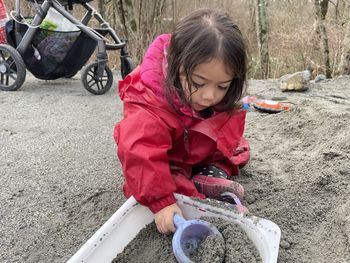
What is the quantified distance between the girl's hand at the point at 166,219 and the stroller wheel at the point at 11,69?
2379 mm

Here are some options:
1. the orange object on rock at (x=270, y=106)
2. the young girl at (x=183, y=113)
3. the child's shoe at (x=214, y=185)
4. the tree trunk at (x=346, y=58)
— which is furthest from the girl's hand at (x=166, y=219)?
the tree trunk at (x=346, y=58)

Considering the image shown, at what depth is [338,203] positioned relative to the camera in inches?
59.2

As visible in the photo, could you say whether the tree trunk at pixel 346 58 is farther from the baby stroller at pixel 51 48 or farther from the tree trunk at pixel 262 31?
the baby stroller at pixel 51 48

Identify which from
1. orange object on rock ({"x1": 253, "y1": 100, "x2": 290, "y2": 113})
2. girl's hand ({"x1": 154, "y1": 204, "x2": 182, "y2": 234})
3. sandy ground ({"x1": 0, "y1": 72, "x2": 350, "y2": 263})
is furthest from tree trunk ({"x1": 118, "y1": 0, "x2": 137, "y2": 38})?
girl's hand ({"x1": 154, "y1": 204, "x2": 182, "y2": 234})

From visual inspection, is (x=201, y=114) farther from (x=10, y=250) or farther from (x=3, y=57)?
(x=3, y=57)

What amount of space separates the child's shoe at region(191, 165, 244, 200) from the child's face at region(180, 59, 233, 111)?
0.34 metres

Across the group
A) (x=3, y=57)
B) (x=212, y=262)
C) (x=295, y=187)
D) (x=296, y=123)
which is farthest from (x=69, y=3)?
(x=212, y=262)

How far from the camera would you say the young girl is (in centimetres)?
130

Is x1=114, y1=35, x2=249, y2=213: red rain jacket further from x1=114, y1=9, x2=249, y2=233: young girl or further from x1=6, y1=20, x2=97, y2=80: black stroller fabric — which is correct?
x1=6, y1=20, x2=97, y2=80: black stroller fabric

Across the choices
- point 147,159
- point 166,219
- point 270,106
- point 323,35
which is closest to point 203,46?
point 147,159

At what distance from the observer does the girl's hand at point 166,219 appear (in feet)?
4.19

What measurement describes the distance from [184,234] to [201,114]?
48 centimetres

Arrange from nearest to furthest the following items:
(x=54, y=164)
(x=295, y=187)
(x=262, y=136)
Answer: (x=295, y=187), (x=54, y=164), (x=262, y=136)

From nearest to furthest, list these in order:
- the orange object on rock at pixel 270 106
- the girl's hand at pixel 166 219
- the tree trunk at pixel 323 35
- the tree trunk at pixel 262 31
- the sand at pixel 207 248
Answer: the sand at pixel 207 248
the girl's hand at pixel 166 219
the orange object on rock at pixel 270 106
the tree trunk at pixel 323 35
the tree trunk at pixel 262 31
